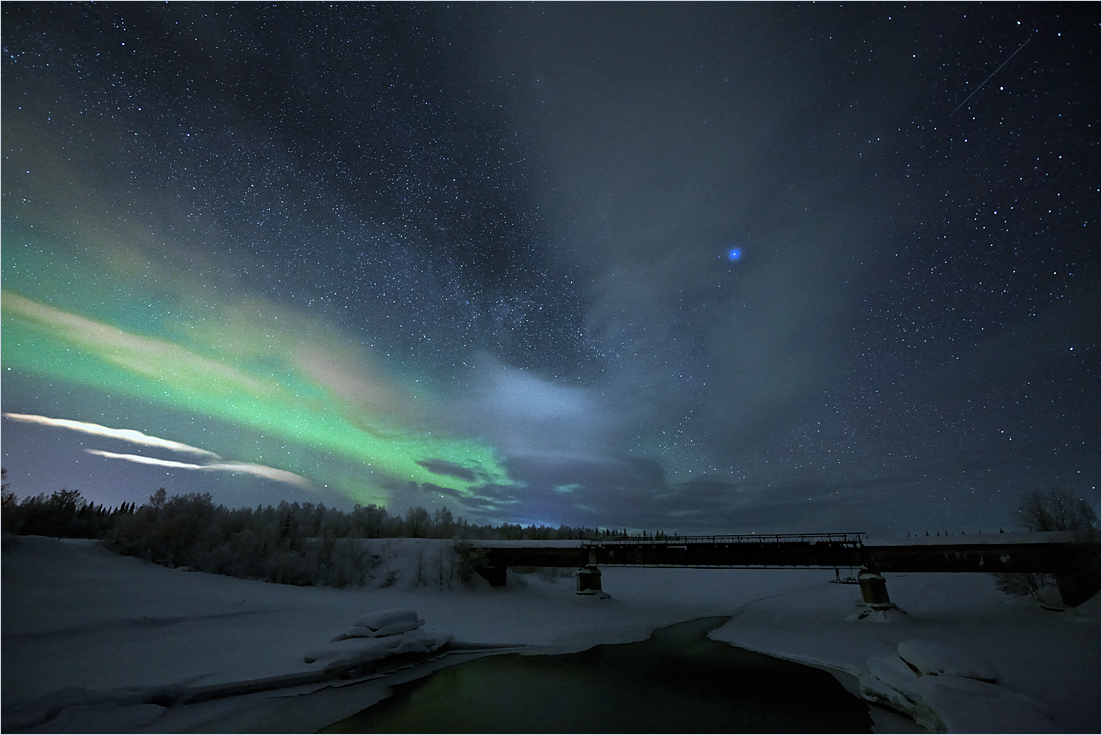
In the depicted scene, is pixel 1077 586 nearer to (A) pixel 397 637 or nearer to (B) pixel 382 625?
(A) pixel 397 637

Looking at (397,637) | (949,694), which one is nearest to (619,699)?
(949,694)

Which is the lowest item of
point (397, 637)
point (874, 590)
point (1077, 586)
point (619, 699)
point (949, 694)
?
point (619, 699)

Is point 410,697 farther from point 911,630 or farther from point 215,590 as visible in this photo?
point 911,630

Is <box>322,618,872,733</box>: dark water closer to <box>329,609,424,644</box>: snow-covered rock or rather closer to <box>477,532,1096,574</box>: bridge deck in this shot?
<box>329,609,424,644</box>: snow-covered rock

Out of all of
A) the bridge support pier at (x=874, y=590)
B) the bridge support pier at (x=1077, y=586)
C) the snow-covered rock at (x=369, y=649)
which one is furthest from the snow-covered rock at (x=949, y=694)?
the snow-covered rock at (x=369, y=649)

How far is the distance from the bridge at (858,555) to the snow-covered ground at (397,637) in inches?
115

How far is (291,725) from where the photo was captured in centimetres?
2267

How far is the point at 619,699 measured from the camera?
26938 mm

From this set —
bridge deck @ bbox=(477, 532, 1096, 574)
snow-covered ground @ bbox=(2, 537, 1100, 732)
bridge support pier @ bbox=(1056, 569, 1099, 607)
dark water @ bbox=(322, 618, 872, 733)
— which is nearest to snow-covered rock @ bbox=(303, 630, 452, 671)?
snow-covered ground @ bbox=(2, 537, 1100, 732)

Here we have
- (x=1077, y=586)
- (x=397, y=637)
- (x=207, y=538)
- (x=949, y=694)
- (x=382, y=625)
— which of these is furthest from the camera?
(x=207, y=538)

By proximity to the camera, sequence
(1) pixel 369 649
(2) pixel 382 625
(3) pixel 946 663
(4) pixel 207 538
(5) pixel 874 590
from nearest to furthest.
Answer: (3) pixel 946 663 → (1) pixel 369 649 → (2) pixel 382 625 → (5) pixel 874 590 → (4) pixel 207 538

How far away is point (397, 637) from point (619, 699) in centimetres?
1922

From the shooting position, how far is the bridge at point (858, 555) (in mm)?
42562

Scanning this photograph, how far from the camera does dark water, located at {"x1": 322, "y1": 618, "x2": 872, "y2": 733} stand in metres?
22.8
